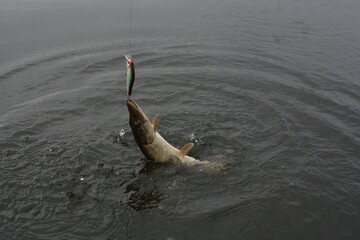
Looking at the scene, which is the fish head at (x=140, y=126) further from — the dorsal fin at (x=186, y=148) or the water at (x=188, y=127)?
the water at (x=188, y=127)

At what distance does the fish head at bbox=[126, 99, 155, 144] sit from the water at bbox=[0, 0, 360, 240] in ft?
2.49

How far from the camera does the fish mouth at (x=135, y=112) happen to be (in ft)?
19.0

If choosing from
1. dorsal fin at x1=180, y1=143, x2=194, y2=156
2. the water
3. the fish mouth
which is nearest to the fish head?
the fish mouth

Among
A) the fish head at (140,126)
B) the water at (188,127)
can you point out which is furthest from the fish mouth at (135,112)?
the water at (188,127)

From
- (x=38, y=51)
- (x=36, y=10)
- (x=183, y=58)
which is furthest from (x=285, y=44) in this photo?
(x=36, y=10)

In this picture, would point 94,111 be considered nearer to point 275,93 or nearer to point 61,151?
point 61,151

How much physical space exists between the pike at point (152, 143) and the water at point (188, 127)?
24cm

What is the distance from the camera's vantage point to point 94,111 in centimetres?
903

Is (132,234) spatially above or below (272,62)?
below

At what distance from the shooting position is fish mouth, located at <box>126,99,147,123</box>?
5.78 m

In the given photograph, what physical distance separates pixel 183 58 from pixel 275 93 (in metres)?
3.54

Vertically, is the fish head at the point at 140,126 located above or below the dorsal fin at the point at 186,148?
above

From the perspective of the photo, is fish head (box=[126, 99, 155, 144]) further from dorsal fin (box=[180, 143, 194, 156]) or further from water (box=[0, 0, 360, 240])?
water (box=[0, 0, 360, 240])

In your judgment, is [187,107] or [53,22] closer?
[187,107]
